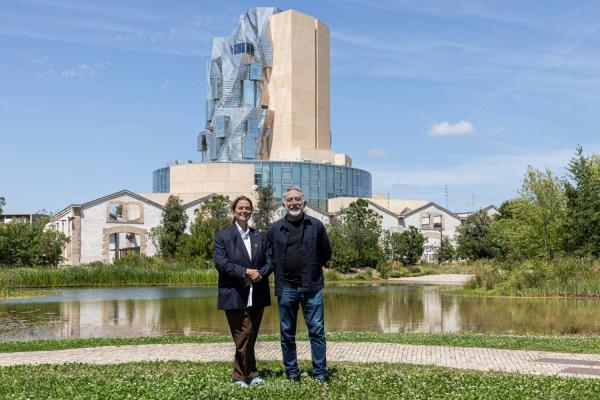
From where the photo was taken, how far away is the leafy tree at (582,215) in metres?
31.6

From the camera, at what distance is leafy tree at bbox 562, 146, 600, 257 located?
31578 millimetres

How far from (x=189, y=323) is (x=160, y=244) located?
1647 inches

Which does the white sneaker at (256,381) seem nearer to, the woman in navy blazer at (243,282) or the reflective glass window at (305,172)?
the woman in navy blazer at (243,282)

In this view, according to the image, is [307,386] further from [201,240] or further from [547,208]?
[201,240]

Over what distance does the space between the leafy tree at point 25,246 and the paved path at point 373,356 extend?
1446 inches

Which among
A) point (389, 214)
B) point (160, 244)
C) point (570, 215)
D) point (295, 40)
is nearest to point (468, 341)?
point (570, 215)

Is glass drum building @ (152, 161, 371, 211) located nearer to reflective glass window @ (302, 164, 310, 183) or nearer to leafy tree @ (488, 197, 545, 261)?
reflective glass window @ (302, 164, 310, 183)

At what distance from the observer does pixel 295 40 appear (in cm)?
7650

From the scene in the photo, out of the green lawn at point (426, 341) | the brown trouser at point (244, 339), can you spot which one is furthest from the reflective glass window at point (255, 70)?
the brown trouser at point (244, 339)

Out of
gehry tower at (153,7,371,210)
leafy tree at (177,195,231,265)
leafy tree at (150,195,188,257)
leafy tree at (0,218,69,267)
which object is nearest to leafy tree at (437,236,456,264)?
gehry tower at (153,7,371,210)

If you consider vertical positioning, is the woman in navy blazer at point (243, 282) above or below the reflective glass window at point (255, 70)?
below

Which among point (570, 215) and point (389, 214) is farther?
point (389, 214)

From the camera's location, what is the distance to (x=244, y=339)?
8555mm

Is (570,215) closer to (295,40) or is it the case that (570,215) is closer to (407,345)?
(407,345)
